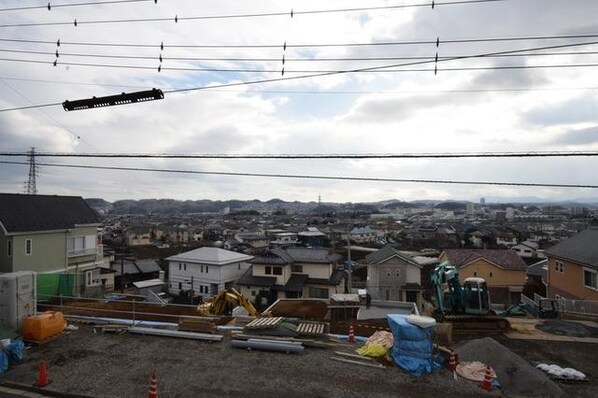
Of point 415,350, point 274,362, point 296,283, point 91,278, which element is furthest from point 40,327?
point 296,283

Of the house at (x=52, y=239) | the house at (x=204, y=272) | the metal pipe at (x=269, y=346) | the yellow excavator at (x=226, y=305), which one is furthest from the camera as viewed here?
the house at (x=204, y=272)

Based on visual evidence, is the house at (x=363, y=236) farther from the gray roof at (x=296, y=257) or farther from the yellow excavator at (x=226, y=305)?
the yellow excavator at (x=226, y=305)

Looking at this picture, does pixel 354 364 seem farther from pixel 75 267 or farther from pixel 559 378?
pixel 75 267

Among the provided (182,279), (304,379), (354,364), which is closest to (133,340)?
(304,379)

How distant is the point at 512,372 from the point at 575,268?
15.6m

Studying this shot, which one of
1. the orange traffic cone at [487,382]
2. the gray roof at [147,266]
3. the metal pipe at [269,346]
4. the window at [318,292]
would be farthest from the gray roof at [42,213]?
the orange traffic cone at [487,382]

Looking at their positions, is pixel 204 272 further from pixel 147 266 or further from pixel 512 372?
pixel 512 372

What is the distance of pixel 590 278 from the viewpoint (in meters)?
19.3

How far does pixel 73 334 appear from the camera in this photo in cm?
1105

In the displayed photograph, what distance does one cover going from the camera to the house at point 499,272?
30.5 metres

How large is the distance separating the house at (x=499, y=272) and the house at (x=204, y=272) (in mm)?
19183

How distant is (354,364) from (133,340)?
245 inches

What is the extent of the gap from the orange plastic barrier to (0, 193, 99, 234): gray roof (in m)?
12.5

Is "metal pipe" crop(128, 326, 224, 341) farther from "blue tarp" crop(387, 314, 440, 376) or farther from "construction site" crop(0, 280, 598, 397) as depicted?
"blue tarp" crop(387, 314, 440, 376)
